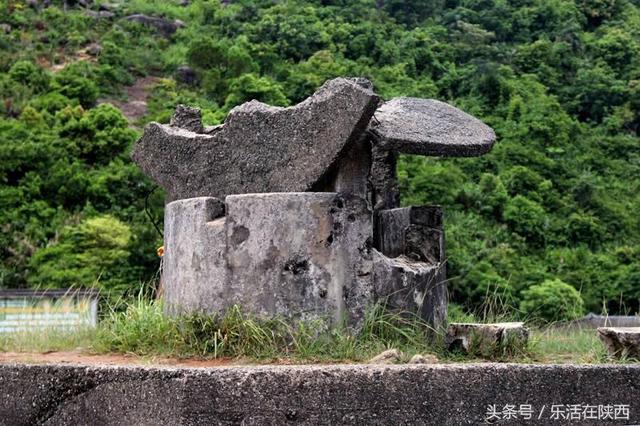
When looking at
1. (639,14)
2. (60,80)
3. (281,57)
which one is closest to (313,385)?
(60,80)

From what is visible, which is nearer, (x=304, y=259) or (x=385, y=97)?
(x=304, y=259)

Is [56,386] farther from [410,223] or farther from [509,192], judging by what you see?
[509,192]

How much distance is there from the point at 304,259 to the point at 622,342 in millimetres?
1704

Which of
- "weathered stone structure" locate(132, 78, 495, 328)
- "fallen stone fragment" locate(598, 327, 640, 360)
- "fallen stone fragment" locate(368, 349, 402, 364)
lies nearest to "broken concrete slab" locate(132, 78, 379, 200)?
"weathered stone structure" locate(132, 78, 495, 328)

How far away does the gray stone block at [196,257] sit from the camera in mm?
5598

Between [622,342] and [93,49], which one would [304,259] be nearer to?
[622,342]

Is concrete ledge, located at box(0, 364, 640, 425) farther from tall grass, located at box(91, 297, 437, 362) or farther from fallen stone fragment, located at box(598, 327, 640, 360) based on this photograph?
tall grass, located at box(91, 297, 437, 362)

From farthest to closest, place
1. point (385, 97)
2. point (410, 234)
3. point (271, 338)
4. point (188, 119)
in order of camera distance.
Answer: point (385, 97) < point (188, 119) < point (410, 234) < point (271, 338)

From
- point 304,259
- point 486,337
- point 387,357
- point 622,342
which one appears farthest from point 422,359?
point 622,342

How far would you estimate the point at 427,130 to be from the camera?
6141 millimetres

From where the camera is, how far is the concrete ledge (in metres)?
4.46

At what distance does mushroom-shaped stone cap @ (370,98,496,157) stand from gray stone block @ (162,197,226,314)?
1065 millimetres

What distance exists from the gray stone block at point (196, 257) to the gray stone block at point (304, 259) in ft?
0.51

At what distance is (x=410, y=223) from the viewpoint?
6059mm
